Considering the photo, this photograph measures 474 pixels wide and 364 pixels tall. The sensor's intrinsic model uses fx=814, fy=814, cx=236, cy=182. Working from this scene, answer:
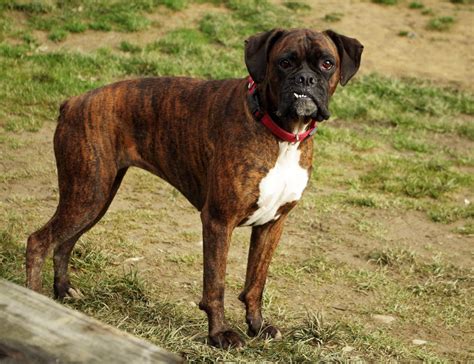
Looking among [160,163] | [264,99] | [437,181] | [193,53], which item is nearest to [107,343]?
[264,99]

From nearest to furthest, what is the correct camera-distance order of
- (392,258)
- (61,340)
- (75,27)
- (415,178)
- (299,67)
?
(61,340)
(299,67)
(392,258)
(415,178)
(75,27)

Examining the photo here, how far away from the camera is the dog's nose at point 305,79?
12.5ft

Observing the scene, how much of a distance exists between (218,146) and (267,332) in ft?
3.65

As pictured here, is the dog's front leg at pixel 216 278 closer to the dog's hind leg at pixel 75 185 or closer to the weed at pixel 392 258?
the dog's hind leg at pixel 75 185

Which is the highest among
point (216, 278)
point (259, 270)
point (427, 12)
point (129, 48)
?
point (216, 278)

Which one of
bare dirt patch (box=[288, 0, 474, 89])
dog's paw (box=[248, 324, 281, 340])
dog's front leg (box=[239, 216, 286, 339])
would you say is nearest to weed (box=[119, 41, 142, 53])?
bare dirt patch (box=[288, 0, 474, 89])

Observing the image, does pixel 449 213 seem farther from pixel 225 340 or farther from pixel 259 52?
pixel 259 52

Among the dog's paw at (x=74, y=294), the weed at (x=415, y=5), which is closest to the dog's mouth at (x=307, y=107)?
the dog's paw at (x=74, y=294)

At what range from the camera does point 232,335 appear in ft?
13.9

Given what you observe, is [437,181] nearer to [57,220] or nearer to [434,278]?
[434,278]

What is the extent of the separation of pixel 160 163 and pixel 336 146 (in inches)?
166

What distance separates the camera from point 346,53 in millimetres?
4152

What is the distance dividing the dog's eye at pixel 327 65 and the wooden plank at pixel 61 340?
7.19 ft

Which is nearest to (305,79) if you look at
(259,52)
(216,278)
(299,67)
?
(299,67)
